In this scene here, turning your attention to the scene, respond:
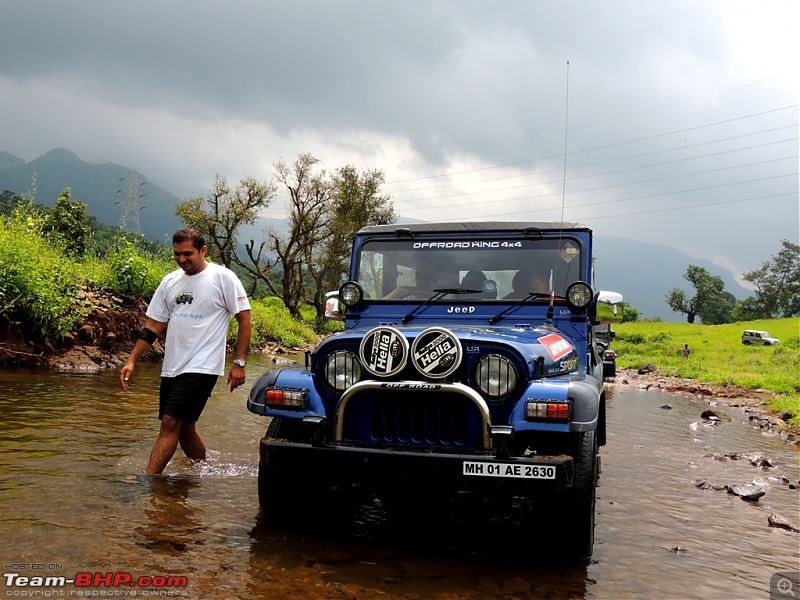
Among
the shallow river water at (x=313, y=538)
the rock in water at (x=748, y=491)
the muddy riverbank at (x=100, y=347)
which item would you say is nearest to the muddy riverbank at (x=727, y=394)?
the muddy riverbank at (x=100, y=347)

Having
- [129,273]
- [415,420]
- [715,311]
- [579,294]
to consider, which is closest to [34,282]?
[129,273]

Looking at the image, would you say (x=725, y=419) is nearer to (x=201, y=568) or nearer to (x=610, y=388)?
(x=610, y=388)

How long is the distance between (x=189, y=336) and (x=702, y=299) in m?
90.7

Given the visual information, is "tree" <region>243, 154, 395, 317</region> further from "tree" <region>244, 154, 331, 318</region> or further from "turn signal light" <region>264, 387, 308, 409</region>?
"turn signal light" <region>264, 387, 308, 409</region>

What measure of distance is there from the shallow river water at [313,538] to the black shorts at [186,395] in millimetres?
516

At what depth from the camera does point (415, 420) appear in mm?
3492

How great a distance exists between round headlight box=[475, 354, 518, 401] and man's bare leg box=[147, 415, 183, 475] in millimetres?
2335

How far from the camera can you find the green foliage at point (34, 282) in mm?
9430

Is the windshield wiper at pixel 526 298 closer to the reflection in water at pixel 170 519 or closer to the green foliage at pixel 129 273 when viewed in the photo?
the reflection in water at pixel 170 519

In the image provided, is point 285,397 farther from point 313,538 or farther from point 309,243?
point 309,243

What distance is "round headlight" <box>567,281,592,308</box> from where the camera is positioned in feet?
15.1

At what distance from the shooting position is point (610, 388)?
1562cm

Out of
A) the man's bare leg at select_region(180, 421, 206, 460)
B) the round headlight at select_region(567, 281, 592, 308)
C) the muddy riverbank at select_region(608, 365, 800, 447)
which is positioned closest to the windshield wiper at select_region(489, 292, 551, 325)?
the round headlight at select_region(567, 281, 592, 308)

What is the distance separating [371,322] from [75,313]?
7625mm
